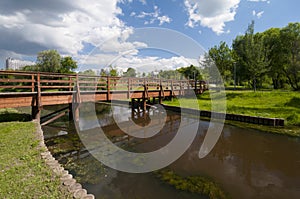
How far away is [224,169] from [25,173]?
505 cm

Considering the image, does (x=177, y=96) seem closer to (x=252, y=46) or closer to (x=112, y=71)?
(x=252, y=46)

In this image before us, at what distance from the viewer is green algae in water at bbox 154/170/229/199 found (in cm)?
384

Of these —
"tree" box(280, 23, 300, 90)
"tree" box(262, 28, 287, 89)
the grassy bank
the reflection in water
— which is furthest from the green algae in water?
"tree" box(262, 28, 287, 89)

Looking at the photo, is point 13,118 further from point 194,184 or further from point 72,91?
point 194,184

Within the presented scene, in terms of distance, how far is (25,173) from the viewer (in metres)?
3.31

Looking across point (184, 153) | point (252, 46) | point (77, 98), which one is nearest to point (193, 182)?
point (184, 153)

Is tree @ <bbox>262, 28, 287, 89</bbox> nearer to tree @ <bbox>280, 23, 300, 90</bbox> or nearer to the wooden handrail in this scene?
tree @ <bbox>280, 23, 300, 90</bbox>

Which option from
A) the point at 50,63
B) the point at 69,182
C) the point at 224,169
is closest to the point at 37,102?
the point at 69,182

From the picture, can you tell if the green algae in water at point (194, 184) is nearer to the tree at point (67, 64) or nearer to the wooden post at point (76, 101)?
the wooden post at point (76, 101)

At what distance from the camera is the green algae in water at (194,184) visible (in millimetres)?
3844

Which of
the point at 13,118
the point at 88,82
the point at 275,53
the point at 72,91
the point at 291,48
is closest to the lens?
the point at 13,118

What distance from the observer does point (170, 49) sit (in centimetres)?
952

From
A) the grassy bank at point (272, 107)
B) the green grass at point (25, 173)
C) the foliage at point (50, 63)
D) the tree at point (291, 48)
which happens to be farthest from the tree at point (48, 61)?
the tree at point (291, 48)

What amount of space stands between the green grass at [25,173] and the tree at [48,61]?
34824 millimetres
